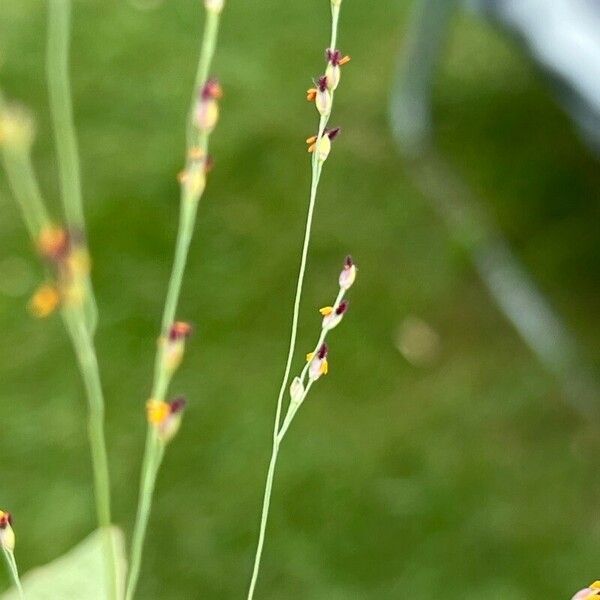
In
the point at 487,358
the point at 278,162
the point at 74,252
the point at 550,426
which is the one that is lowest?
the point at 74,252

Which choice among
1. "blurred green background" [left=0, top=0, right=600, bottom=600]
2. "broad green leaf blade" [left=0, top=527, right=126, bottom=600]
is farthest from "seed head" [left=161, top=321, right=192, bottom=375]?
"blurred green background" [left=0, top=0, right=600, bottom=600]

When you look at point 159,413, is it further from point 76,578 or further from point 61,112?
point 61,112

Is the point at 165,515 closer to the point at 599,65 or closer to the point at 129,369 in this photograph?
the point at 129,369

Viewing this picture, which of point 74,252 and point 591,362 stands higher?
point 591,362

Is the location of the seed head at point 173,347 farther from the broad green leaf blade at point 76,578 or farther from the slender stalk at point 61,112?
the broad green leaf blade at point 76,578

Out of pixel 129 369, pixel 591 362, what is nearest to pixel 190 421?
pixel 129 369

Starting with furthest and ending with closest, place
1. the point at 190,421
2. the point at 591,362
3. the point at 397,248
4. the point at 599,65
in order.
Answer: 1. the point at 397,248
2. the point at 591,362
3. the point at 190,421
4. the point at 599,65
